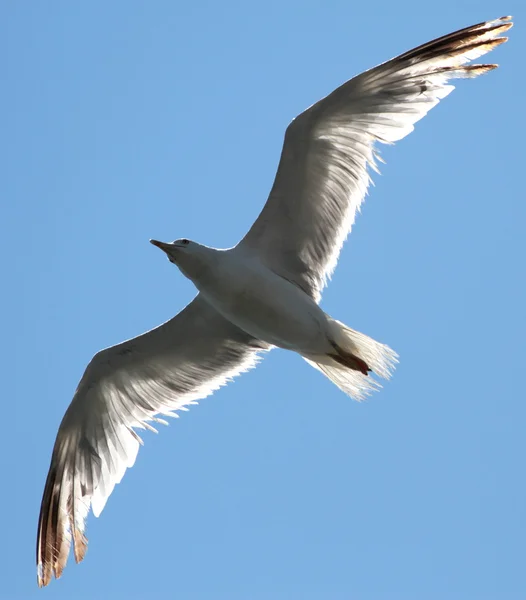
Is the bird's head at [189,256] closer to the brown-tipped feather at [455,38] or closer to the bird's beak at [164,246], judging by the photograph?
the bird's beak at [164,246]

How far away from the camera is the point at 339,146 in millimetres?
8695

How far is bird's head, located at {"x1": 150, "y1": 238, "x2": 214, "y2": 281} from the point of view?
8508 mm

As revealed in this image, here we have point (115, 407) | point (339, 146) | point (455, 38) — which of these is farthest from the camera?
point (115, 407)

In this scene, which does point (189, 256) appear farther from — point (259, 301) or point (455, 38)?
point (455, 38)

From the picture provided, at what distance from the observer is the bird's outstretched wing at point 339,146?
833 centimetres

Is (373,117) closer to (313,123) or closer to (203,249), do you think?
(313,123)

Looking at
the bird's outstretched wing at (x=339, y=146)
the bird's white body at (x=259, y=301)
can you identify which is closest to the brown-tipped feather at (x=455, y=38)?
the bird's outstretched wing at (x=339, y=146)

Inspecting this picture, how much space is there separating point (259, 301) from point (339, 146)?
52.1 inches

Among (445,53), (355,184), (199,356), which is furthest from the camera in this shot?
(199,356)

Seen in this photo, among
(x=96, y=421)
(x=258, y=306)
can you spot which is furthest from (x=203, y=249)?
(x=96, y=421)

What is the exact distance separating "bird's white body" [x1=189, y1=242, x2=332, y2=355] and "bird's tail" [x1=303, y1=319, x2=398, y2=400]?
3.7 inches

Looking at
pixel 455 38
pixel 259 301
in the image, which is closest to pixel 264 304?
pixel 259 301

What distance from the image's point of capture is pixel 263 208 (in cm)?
886

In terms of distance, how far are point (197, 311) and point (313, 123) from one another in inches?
71.1
